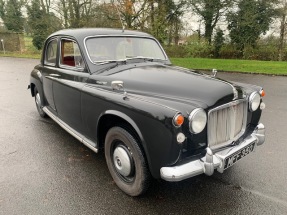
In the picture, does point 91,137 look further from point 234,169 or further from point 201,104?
point 234,169

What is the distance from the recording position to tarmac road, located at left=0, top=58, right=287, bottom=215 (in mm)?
2846

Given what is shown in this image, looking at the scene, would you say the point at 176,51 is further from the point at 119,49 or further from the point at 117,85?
the point at 117,85

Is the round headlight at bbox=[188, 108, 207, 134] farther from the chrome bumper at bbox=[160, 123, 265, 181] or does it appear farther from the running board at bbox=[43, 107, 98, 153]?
the running board at bbox=[43, 107, 98, 153]

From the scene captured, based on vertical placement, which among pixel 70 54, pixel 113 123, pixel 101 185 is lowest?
pixel 101 185

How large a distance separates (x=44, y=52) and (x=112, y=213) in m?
3.61

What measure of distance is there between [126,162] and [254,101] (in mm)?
1710

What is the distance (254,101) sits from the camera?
317 cm

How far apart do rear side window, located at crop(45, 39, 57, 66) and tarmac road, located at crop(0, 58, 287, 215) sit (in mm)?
1374

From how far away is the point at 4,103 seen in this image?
7094mm

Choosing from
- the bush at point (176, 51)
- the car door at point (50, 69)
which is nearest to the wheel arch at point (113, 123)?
the car door at point (50, 69)

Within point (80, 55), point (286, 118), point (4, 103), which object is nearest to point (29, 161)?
point (80, 55)

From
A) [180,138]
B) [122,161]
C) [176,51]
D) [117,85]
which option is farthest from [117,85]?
[176,51]

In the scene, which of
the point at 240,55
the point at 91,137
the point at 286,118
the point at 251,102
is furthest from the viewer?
the point at 240,55

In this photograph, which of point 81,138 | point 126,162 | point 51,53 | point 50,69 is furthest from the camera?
point 51,53
